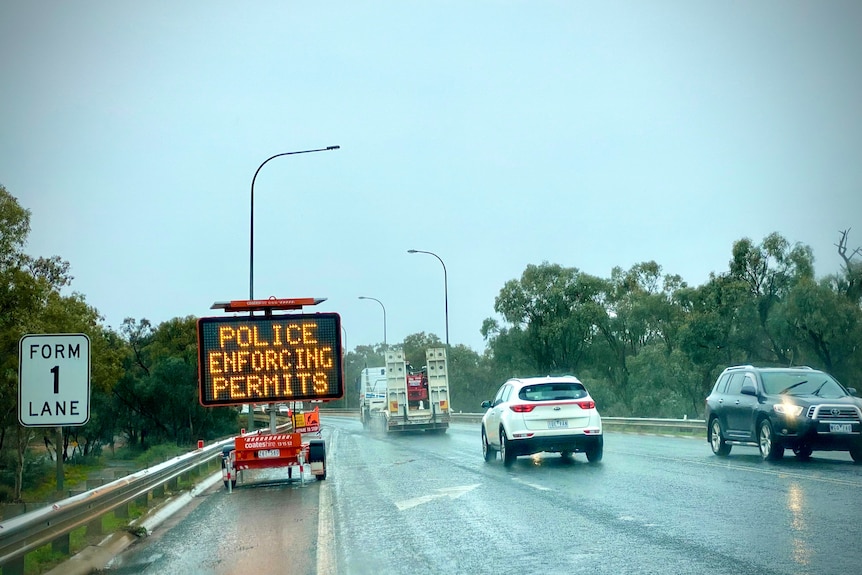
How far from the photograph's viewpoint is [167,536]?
40.0 feet

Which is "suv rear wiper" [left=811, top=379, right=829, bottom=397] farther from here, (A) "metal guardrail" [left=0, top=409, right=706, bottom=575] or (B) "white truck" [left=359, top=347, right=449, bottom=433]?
(B) "white truck" [left=359, top=347, right=449, bottom=433]

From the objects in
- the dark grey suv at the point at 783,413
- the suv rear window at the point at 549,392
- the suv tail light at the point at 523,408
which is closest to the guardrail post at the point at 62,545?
the suv tail light at the point at 523,408

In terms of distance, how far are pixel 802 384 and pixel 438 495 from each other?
8340 mm

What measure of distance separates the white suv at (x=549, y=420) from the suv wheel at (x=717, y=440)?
2761 millimetres

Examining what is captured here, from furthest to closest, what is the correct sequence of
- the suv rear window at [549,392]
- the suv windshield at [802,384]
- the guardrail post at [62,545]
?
the suv rear window at [549,392] < the suv windshield at [802,384] < the guardrail post at [62,545]

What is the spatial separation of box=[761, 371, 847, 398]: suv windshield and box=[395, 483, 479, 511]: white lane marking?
6777 mm

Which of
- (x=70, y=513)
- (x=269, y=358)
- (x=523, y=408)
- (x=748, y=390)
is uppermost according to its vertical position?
(x=269, y=358)

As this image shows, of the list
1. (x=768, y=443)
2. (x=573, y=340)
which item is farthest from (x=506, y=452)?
(x=573, y=340)

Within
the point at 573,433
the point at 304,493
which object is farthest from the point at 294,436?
the point at 573,433

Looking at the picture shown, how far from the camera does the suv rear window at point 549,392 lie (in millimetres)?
19406

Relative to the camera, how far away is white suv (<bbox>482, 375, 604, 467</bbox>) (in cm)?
1906

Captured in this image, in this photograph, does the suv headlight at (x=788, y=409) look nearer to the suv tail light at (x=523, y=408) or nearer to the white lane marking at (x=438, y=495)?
the suv tail light at (x=523, y=408)

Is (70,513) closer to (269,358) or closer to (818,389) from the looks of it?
(269,358)

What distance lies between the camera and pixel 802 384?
19.1 m
